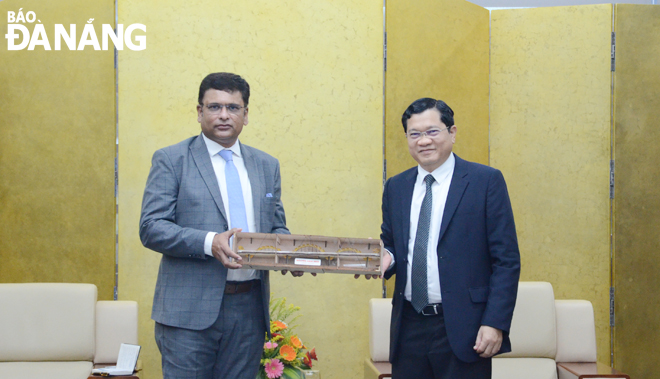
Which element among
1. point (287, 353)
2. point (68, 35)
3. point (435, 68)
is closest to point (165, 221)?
point (287, 353)

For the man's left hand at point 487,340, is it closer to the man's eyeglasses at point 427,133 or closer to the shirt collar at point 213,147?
the man's eyeglasses at point 427,133

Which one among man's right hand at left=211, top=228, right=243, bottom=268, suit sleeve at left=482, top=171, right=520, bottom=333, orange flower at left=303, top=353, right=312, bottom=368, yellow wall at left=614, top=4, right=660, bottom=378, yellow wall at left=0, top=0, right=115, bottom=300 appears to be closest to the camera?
man's right hand at left=211, top=228, right=243, bottom=268

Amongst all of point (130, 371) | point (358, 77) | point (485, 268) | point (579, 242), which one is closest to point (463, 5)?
point (358, 77)

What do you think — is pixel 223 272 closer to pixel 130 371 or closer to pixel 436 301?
pixel 436 301

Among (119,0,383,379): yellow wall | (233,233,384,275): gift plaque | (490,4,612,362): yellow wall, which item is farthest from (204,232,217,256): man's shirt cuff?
(490,4,612,362): yellow wall

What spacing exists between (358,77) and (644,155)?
7.40ft

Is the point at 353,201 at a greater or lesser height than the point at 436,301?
greater

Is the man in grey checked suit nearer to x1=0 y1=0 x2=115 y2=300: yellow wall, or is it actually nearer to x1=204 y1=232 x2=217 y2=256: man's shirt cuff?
x1=204 y1=232 x2=217 y2=256: man's shirt cuff

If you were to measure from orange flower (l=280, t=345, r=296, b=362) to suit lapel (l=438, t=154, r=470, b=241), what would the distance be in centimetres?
147

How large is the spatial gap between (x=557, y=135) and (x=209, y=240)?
3.29 m

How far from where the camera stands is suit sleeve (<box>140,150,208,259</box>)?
238 centimetres

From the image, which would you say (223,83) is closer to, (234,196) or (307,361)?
(234,196)

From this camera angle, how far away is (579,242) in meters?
4.70

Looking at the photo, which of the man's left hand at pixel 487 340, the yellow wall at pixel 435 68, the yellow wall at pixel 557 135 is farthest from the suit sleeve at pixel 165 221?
the yellow wall at pixel 557 135
